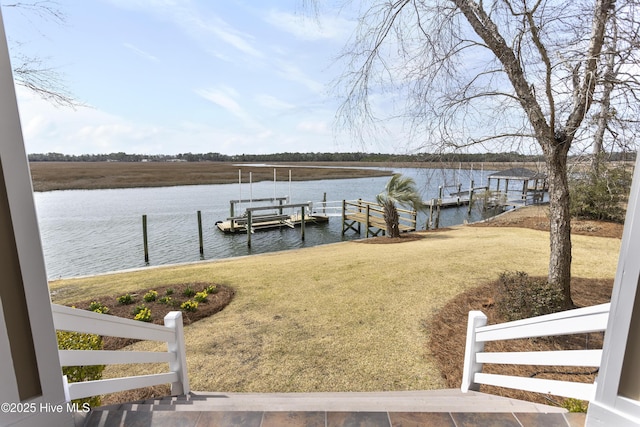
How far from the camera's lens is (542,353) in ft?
4.97

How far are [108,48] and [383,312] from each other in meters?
4.24

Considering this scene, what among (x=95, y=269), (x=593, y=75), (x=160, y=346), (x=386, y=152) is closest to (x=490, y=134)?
(x=593, y=75)

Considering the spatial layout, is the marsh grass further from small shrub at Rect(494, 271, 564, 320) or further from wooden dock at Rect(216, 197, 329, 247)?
small shrub at Rect(494, 271, 564, 320)

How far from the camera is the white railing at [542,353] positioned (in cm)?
125

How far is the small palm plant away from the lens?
1074cm

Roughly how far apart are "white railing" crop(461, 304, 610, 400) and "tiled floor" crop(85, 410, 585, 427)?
0.59 feet

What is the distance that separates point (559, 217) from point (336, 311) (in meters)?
2.95

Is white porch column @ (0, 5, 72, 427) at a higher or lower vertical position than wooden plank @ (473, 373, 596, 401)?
higher

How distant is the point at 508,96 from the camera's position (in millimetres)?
3186

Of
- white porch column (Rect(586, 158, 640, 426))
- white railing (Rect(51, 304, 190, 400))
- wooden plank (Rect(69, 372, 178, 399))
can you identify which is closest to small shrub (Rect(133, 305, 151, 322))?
white railing (Rect(51, 304, 190, 400))

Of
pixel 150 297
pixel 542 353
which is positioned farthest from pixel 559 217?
pixel 150 297

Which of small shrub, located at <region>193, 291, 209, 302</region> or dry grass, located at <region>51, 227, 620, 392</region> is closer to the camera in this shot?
dry grass, located at <region>51, 227, 620, 392</region>

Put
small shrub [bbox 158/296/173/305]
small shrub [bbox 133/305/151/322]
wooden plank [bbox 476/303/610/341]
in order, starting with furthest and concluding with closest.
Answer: small shrub [bbox 158/296/173/305]
small shrub [bbox 133/305/151/322]
wooden plank [bbox 476/303/610/341]

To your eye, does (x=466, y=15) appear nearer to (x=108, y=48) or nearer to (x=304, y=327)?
(x=108, y=48)
